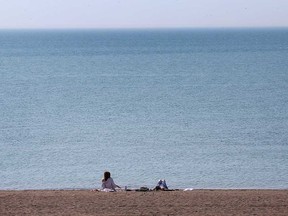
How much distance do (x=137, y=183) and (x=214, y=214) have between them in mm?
9101

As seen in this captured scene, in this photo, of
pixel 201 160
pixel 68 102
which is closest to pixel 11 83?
pixel 68 102

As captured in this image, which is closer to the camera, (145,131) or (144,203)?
(144,203)

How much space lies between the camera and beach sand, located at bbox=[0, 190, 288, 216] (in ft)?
61.1

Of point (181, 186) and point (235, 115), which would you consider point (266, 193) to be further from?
point (235, 115)

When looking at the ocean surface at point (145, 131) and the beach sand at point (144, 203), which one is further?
the ocean surface at point (145, 131)

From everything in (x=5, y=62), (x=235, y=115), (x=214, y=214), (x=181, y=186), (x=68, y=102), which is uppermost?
(x=5, y=62)

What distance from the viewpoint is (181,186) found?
1053 inches

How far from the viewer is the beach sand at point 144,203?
1861 centimetres

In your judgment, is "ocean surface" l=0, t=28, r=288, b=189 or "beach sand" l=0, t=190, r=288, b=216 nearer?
"beach sand" l=0, t=190, r=288, b=216

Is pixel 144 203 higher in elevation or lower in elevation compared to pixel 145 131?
lower

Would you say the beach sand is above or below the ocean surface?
below

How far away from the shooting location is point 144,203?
64.1ft

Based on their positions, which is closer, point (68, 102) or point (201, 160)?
point (201, 160)

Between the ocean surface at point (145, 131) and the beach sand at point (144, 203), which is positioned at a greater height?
the ocean surface at point (145, 131)
